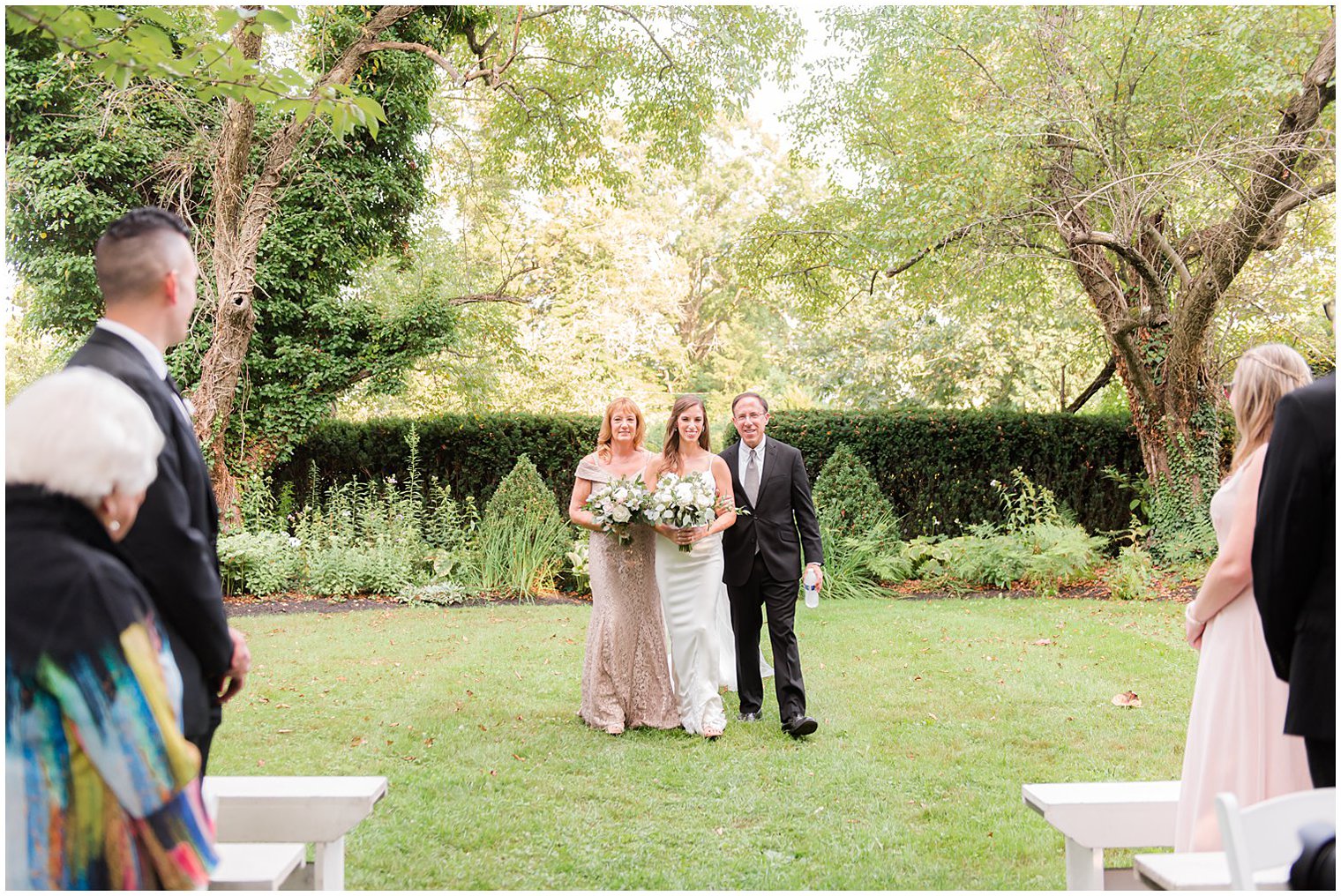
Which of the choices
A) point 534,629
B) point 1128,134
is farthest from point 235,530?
point 1128,134

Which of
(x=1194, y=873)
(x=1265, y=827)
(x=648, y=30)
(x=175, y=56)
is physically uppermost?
(x=648, y=30)

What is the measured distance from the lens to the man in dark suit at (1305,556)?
8.18 ft

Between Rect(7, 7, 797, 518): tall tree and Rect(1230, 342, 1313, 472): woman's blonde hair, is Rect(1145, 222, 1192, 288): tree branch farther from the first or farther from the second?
Rect(1230, 342, 1313, 472): woman's blonde hair

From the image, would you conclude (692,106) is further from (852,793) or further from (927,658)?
(852,793)

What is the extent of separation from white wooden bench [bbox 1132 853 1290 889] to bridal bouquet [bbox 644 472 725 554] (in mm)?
3605

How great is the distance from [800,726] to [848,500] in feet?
22.1

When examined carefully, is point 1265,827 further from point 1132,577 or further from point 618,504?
point 1132,577

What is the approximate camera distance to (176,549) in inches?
94.1

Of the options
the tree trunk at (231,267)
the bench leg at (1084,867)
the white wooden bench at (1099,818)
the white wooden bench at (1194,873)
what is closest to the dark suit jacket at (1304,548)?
the white wooden bench at (1194,873)

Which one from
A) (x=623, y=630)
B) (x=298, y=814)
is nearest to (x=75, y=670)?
(x=298, y=814)

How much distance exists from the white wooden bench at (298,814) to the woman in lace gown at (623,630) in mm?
3111

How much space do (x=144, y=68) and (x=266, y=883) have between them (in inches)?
110

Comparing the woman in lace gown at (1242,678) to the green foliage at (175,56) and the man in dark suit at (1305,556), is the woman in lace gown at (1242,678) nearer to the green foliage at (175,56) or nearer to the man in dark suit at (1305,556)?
the man in dark suit at (1305,556)

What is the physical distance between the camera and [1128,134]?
10.8m
